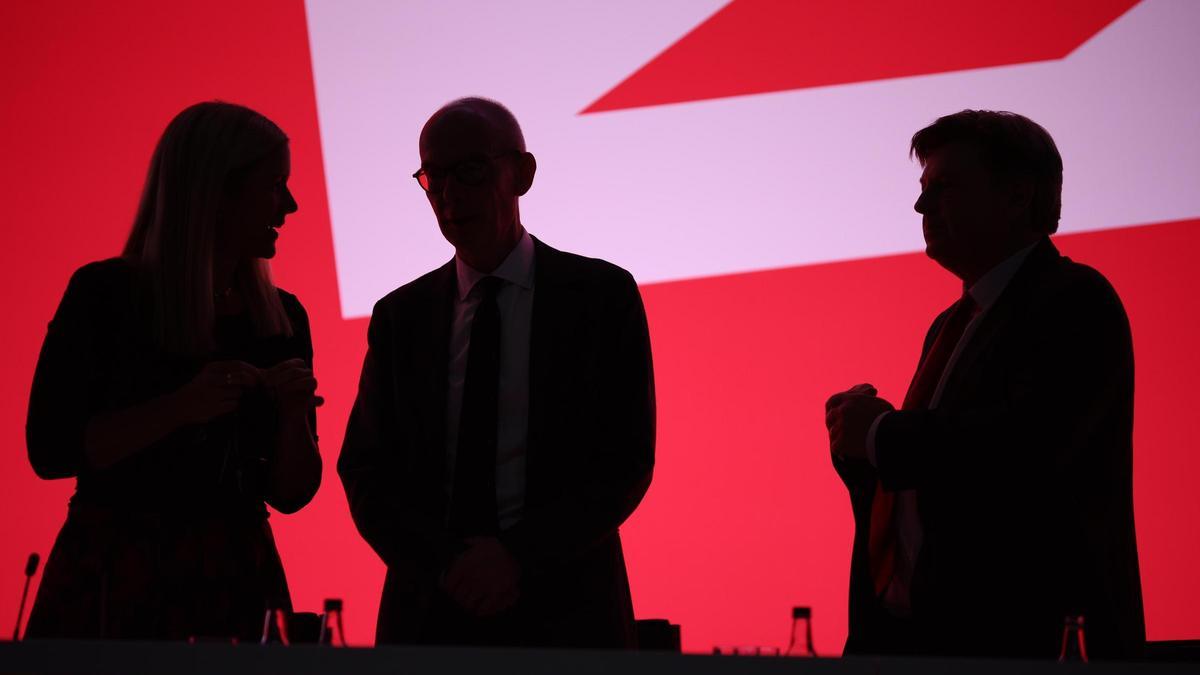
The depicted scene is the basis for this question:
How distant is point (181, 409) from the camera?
6.50 feet

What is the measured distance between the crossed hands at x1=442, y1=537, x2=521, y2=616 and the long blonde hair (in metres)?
0.56

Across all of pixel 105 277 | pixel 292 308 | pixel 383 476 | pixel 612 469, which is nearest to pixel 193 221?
pixel 105 277

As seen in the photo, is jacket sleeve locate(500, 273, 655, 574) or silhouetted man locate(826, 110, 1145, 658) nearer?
silhouetted man locate(826, 110, 1145, 658)

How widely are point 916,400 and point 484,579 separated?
78cm

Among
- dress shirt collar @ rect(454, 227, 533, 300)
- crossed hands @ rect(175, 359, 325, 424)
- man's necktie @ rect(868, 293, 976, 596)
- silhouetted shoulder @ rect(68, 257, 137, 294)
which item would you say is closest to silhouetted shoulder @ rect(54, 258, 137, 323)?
silhouetted shoulder @ rect(68, 257, 137, 294)

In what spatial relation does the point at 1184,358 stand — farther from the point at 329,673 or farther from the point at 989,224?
the point at 329,673

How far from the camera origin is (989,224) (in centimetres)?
215

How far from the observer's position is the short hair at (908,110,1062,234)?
7.11ft

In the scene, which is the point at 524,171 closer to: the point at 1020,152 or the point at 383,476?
the point at 383,476

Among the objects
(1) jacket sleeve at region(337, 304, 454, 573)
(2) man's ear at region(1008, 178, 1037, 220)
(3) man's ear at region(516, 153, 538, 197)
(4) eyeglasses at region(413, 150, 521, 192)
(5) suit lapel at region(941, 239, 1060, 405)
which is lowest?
(1) jacket sleeve at region(337, 304, 454, 573)

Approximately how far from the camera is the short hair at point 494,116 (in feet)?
7.55

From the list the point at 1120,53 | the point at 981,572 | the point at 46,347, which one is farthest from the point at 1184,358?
the point at 46,347

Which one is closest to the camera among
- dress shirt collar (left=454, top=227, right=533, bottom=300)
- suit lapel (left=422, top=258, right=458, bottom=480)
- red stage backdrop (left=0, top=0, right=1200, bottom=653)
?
suit lapel (left=422, top=258, right=458, bottom=480)

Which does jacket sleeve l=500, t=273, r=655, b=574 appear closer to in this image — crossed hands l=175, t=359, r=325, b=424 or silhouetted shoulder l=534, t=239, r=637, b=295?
silhouetted shoulder l=534, t=239, r=637, b=295
